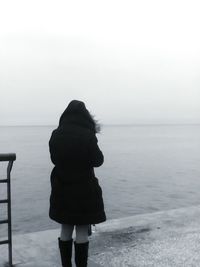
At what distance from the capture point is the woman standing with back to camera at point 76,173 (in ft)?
12.8

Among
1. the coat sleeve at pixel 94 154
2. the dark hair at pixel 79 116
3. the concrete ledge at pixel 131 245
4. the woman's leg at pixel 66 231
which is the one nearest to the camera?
the coat sleeve at pixel 94 154

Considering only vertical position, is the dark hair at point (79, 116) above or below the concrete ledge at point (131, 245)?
above

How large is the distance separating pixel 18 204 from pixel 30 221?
5.12 metres

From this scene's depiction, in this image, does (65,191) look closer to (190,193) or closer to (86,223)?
(86,223)

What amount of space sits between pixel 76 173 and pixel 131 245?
1.73 metres

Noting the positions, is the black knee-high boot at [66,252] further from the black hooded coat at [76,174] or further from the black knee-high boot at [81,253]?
the black hooded coat at [76,174]

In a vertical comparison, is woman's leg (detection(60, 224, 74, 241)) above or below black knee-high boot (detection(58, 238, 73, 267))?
above

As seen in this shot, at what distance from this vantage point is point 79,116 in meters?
4.05

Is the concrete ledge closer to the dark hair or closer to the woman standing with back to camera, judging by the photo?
the woman standing with back to camera

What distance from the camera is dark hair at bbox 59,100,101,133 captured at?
4.04 metres

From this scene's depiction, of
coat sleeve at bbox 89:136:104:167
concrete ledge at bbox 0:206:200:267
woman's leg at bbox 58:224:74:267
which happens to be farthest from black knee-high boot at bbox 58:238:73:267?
coat sleeve at bbox 89:136:104:167

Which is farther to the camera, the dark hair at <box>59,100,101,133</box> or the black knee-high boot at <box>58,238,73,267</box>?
the black knee-high boot at <box>58,238,73,267</box>

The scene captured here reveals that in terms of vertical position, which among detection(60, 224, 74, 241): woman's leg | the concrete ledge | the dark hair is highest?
the dark hair

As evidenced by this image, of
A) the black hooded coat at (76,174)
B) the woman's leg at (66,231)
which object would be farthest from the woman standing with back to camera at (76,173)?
the woman's leg at (66,231)
